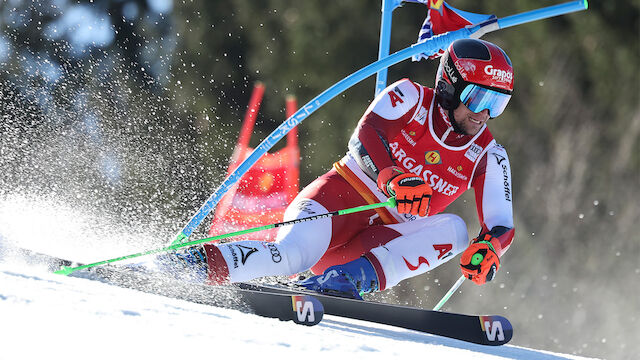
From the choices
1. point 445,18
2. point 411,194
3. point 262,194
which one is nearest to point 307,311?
point 411,194

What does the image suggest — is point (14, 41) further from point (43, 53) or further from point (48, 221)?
point (48, 221)

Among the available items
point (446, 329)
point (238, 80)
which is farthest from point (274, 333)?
point (238, 80)

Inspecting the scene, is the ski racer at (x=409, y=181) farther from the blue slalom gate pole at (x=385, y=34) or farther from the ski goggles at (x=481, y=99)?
the blue slalom gate pole at (x=385, y=34)

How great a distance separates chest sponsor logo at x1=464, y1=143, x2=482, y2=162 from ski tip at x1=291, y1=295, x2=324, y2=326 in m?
1.33

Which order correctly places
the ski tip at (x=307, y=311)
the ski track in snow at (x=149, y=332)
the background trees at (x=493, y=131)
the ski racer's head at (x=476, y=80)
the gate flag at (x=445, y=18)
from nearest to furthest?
the ski track in snow at (x=149, y=332)
the ski tip at (x=307, y=311)
the ski racer's head at (x=476, y=80)
the gate flag at (x=445, y=18)
the background trees at (x=493, y=131)

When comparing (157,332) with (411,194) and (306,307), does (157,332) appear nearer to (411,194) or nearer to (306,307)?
(306,307)

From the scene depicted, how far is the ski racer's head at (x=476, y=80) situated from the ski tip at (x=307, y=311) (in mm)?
1322

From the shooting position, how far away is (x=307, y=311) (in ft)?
10.0

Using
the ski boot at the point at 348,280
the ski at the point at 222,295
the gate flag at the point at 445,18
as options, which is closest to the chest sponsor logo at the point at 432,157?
the ski boot at the point at 348,280


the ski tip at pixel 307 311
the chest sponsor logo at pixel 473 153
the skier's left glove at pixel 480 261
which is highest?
the chest sponsor logo at pixel 473 153

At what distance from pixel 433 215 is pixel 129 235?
192 cm

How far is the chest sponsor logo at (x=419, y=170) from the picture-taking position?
4066mm

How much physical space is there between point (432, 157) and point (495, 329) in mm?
1010

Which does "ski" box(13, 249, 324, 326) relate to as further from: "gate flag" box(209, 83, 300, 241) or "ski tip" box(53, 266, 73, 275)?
"gate flag" box(209, 83, 300, 241)
